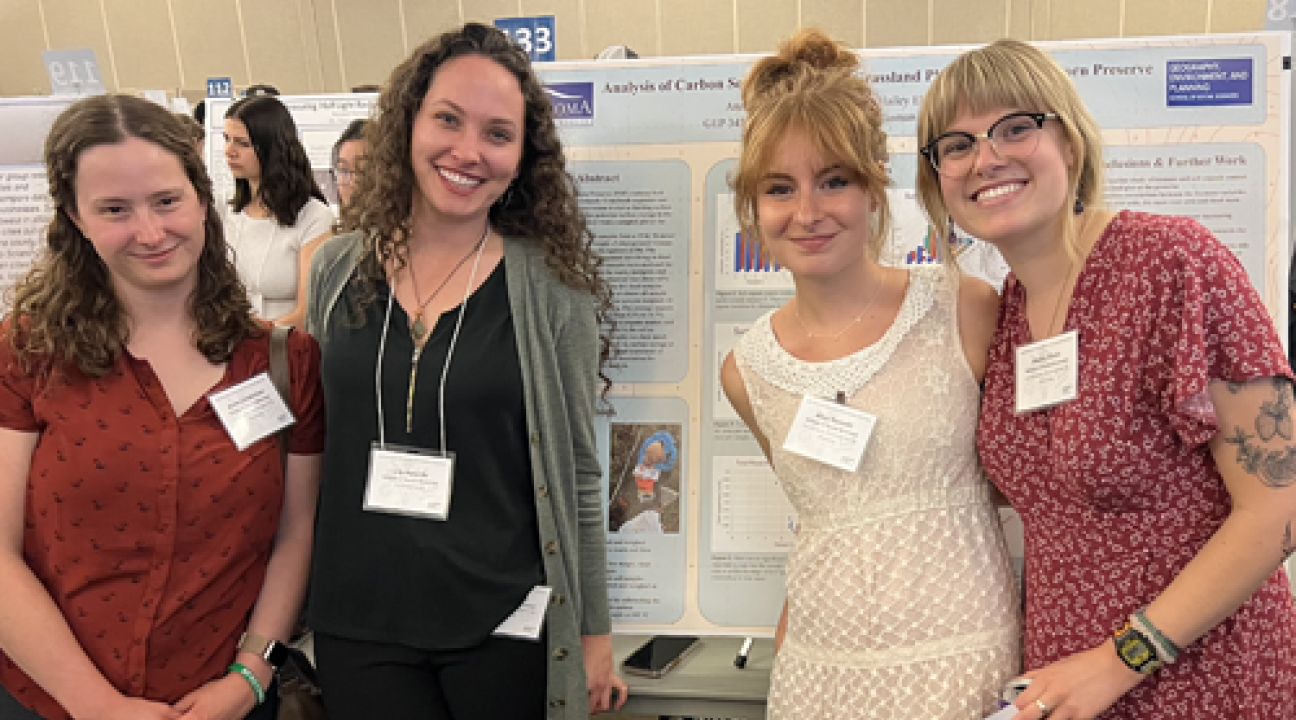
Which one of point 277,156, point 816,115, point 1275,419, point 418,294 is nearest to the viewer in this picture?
point 1275,419

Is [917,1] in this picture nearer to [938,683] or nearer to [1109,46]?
[1109,46]

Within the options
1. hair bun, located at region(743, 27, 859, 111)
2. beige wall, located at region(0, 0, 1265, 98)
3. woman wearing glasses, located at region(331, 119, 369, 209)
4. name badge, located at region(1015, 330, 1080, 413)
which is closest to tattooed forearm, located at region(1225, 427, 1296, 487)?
name badge, located at region(1015, 330, 1080, 413)

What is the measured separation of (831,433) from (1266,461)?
58 centimetres

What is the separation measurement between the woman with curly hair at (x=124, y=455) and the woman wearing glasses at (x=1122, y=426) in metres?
1.28

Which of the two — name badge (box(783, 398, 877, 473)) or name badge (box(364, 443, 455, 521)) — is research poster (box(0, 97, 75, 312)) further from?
name badge (box(783, 398, 877, 473))

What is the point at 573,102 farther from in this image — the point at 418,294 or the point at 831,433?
the point at 831,433

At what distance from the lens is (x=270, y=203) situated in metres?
3.04

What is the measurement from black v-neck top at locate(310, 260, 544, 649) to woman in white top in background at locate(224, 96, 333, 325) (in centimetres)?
156

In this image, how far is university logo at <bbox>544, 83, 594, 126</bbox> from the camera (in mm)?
2025

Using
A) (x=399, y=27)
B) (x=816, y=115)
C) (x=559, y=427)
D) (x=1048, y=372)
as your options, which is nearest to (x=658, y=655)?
(x=559, y=427)

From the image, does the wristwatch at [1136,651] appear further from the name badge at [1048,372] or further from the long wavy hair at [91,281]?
the long wavy hair at [91,281]

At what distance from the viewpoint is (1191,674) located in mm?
1231

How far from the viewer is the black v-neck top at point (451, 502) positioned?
1.49m

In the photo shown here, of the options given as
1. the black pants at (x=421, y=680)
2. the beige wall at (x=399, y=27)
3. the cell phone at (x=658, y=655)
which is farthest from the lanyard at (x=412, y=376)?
the beige wall at (x=399, y=27)
